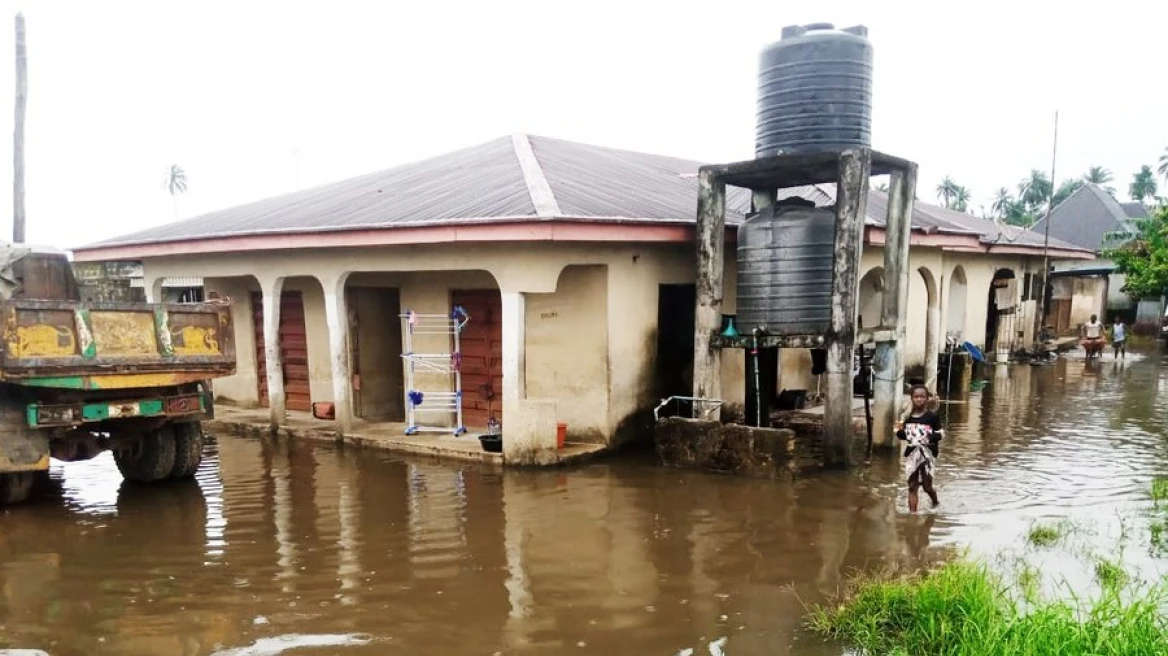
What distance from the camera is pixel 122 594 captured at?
5980 millimetres

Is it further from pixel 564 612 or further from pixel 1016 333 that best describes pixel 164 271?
pixel 1016 333

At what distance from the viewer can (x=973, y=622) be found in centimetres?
473

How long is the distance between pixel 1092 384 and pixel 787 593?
15111 mm

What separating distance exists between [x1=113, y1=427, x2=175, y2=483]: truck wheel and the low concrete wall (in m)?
5.80

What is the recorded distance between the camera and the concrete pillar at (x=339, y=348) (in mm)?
11594

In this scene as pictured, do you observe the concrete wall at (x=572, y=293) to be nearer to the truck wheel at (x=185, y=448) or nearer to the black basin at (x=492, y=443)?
the black basin at (x=492, y=443)

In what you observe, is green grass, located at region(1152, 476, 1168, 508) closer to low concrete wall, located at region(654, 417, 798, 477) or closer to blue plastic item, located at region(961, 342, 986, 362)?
low concrete wall, located at region(654, 417, 798, 477)

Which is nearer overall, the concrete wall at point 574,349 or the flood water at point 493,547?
the flood water at point 493,547

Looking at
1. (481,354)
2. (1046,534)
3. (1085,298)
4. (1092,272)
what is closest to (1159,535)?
(1046,534)

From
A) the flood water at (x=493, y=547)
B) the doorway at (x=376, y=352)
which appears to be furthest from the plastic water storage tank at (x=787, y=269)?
the doorway at (x=376, y=352)

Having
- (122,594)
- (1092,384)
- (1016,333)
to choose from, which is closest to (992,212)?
(1016,333)

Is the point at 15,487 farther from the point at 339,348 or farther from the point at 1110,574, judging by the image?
the point at 1110,574

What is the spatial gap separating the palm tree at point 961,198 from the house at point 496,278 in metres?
69.9

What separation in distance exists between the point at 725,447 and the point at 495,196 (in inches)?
172
